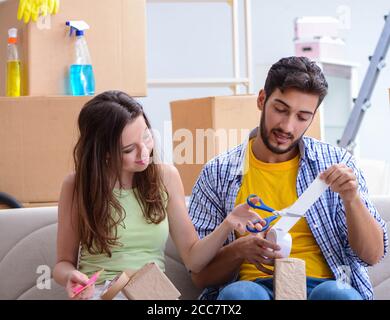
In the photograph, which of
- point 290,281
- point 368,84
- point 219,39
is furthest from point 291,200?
point 219,39

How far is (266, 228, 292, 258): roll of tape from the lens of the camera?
158 centimetres

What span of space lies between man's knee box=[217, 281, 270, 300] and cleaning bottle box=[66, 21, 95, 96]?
1.10 metres

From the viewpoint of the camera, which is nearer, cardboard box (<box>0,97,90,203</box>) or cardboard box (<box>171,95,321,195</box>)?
cardboard box (<box>0,97,90,203</box>)

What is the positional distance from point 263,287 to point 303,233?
0.62 feet

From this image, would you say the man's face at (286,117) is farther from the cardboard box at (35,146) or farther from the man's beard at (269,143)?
the cardboard box at (35,146)

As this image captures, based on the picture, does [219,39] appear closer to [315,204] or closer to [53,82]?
[53,82]

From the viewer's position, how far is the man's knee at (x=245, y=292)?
1.54 metres

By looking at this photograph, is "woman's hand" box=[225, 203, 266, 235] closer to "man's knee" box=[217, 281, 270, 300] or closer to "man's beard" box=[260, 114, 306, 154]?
"man's knee" box=[217, 281, 270, 300]

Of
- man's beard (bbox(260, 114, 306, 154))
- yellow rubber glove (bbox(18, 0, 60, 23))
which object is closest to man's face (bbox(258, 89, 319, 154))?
man's beard (bbox(260, 114, 306, 154))

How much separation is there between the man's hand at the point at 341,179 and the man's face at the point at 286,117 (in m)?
0.22

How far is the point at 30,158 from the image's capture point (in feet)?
7.61

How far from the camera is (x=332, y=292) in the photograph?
155 cm
